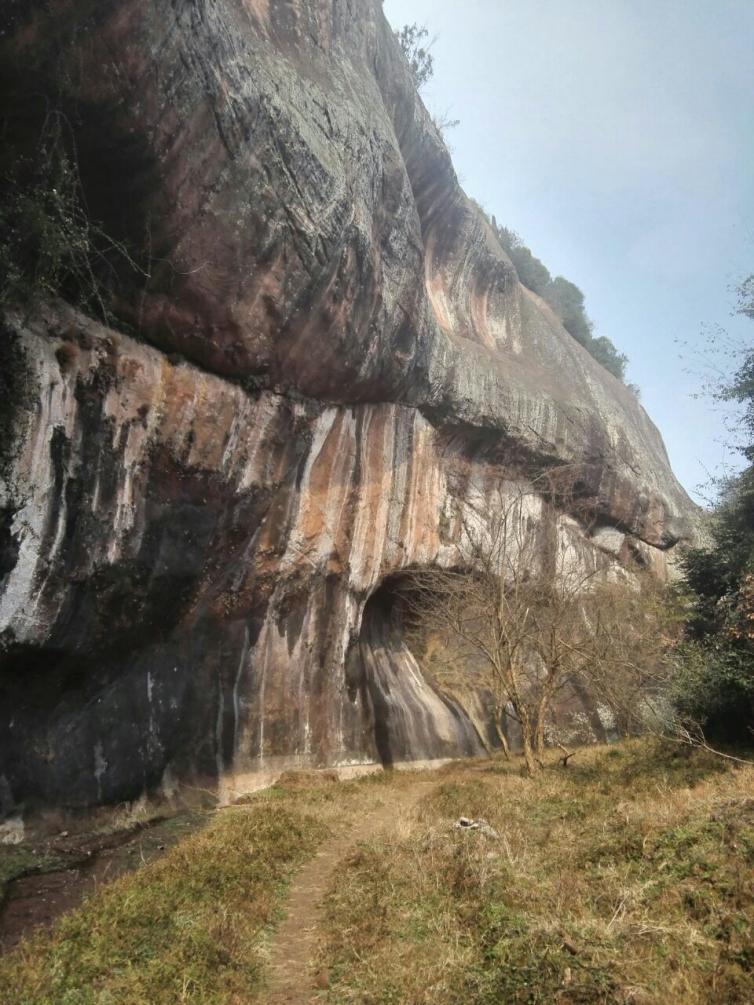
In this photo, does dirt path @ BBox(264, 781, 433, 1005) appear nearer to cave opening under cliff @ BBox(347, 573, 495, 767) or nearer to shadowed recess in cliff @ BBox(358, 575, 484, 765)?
cave opening under cliff @ BBox(347, 573, 495, 767)

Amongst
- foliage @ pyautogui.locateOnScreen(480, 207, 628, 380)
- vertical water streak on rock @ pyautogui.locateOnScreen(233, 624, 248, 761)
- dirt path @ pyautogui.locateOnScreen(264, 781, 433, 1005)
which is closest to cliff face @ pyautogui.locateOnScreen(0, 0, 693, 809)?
vertical water streak on rock @ pyautogui.locateOnScreen(233, 624, 248, 761)

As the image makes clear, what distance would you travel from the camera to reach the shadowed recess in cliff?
18.4m

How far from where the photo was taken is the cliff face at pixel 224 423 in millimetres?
9289

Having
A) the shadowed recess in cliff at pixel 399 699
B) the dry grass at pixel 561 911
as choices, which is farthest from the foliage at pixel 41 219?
the shadowed recess in cliff at pixel 399 699

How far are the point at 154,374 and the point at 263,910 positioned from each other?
8.53 meters

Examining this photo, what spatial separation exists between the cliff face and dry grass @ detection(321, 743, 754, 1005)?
5527 mm

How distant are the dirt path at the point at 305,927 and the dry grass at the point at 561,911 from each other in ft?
0.62

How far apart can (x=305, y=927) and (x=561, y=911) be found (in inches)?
98.8

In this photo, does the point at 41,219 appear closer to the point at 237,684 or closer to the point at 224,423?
the point at 224,423

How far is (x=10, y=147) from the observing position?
884cm

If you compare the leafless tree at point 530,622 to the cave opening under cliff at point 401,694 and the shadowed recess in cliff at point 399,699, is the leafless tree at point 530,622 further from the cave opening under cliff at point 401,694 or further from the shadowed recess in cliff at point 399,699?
the shadowed recess in cliff at point 399,699

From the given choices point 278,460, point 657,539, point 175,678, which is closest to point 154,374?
point 278,460

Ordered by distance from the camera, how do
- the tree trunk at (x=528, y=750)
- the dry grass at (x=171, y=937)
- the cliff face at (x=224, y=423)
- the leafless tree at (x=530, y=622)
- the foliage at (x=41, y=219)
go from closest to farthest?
the dry grass at (x=171, y=937) < the foliage at (x=41, y=219) < the cliff face at (x=224, y=423) < the tree trunk at (x=528, y=750) < the leafless tree at (x=530, y=622)

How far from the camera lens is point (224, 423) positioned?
12398 millimetres
